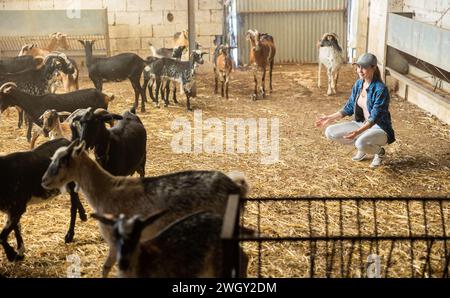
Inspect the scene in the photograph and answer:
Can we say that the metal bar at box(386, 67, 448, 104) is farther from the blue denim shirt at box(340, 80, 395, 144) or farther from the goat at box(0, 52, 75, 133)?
the goat at box(0, 52, 75, 133)

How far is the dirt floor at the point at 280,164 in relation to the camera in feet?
20.4

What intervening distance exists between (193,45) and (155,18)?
3130 millimetres

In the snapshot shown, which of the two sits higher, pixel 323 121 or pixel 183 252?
pixel 323 121

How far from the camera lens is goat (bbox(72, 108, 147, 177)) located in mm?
6586

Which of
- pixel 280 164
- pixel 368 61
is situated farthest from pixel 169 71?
pixel 368 61

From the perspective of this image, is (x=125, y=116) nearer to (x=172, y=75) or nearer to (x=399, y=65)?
(x=172, y=75)

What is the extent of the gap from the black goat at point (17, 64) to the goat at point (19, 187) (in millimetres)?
6578

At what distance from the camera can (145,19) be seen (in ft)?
55.3

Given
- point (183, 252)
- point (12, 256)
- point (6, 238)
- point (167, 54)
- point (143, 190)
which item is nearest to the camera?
point (183, 252)

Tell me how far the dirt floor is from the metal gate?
4.14 metres

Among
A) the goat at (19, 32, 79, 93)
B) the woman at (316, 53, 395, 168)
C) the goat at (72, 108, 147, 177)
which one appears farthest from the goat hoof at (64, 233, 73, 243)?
the goat at (19, 32, 79, 93)

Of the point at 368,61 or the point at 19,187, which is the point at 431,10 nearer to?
the point at 368,61
